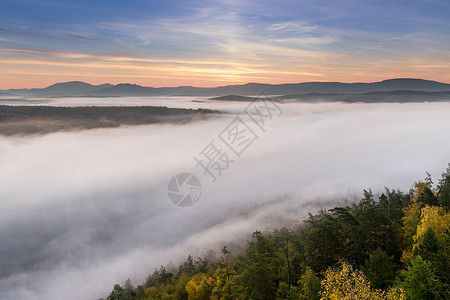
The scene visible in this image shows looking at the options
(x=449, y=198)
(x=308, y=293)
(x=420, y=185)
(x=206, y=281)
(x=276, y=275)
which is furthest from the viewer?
(x=420, y=185)

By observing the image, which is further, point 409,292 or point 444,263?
point 444,263

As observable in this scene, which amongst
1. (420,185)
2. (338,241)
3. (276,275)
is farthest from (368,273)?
(420,185)

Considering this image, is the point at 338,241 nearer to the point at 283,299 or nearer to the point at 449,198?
the point at 283,299

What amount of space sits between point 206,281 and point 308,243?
31.2m

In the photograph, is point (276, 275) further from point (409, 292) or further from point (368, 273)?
point (409, 292)

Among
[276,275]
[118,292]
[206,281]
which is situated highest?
[276,275]

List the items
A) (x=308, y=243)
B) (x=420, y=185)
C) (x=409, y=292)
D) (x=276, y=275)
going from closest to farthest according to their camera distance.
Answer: (x=409, y=292) → (x=308, y=243) → (x=276, y=275) → (x=420, y=185)

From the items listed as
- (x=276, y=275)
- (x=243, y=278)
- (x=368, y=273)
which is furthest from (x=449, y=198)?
(x=243, y=278)

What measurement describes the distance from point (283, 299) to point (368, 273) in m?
12.6

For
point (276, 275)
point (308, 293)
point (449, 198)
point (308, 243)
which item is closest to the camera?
point (308, 293)

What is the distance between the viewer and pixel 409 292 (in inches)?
1021

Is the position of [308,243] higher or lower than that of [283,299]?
higher

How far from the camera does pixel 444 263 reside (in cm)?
2916

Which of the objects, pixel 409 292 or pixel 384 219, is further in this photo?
pixel 384 219
